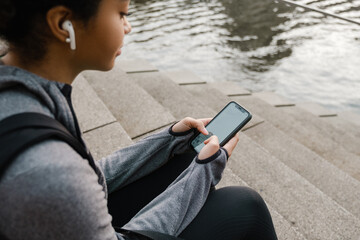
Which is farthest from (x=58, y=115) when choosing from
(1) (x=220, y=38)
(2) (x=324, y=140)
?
(1) (x=220, y=38)

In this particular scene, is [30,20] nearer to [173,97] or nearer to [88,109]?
[88,109]

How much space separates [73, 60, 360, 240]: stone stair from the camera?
2461mm

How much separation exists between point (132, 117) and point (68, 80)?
84.4 inches

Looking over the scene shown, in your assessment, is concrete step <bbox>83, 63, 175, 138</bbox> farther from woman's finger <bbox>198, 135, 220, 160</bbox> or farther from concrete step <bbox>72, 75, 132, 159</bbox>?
woman's finger <bbox>198, 135, 220, 160</bbox>

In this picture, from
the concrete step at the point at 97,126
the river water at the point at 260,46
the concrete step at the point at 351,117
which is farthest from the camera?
the river water at the point at 260,46

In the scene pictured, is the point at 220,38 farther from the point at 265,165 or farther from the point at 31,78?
the point at 31,78

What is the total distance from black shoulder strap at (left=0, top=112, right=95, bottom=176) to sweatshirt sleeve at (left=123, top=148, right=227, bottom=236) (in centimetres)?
59

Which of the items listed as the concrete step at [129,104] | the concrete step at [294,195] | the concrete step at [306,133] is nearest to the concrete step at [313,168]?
the concrete step at [294,195]

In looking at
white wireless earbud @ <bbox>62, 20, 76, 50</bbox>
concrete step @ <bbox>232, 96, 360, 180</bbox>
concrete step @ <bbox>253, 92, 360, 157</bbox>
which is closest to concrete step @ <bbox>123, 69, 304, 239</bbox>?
concrete step @ <bbox>232, 96, 360, 180</bbox>

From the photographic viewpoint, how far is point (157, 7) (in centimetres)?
1072

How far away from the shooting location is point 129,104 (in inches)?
139

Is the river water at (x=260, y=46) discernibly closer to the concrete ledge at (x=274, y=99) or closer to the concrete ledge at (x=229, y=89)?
the concrete ledge at (x=274, y=99)

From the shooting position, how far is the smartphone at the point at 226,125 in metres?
1.74

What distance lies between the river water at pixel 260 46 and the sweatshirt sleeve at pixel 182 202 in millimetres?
5246
